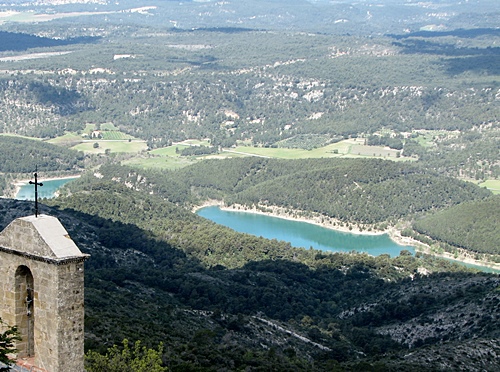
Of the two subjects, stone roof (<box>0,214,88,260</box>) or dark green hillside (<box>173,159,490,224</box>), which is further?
dark green hillside (<box>173,159,490,224</box>)

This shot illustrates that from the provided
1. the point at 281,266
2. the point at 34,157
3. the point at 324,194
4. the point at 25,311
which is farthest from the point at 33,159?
the point at 25,311

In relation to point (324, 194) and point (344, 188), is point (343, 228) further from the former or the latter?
point (344, 188)

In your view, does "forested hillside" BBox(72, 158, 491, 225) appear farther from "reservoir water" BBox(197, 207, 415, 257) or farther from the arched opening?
the arched opening

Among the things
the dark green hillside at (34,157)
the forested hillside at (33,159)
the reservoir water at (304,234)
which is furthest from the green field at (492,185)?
the dark green hillside at (34,157)

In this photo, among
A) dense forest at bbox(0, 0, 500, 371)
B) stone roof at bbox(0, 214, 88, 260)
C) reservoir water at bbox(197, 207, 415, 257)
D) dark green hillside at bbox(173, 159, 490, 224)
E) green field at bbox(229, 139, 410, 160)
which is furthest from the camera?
green field at bbox(229, 139, 410, 160)

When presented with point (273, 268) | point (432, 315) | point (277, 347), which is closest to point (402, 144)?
point (273, 268)

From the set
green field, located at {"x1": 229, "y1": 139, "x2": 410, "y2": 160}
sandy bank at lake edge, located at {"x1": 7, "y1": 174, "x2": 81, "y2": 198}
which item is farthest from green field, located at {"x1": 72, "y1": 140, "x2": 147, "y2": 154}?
sandy bank at lake edge, located at {"x1": 7, "y1": 174, "x2": 81, "y2": 198}

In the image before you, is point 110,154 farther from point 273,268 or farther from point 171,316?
point 171,316

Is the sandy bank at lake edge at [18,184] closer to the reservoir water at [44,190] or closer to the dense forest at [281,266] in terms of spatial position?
the reservoir water at [44,190]
